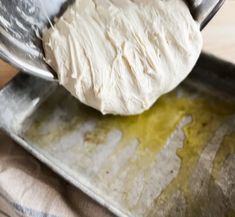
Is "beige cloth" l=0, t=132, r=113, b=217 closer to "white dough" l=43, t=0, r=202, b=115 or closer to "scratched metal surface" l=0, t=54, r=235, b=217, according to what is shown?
"scratched metal surface" l=0, t=54, r=235, b=217

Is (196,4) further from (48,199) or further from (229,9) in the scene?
(48,199)

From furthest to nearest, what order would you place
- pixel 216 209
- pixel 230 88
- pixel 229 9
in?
pixel 229 9 < pixel 230 88 < pixel 216 209

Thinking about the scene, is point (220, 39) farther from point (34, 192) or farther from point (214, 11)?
point (34, 192)

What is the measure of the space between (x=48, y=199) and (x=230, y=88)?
1.20 ft

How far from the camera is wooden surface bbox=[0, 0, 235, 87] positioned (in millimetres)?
714

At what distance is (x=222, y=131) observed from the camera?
2.09 feet

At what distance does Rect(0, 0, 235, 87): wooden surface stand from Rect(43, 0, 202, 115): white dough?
0.42 ft

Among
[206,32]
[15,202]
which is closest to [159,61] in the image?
[206,32]

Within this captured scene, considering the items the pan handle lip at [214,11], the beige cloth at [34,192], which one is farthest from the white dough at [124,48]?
the beige cloth at [34,192]

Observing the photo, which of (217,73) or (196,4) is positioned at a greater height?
(196,4)

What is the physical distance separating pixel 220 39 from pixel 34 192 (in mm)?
448

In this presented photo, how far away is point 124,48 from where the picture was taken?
587 millimetres

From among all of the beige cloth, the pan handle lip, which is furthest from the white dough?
the beige cloth

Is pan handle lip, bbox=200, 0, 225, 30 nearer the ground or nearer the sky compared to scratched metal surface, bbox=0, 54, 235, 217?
nearer the sky
